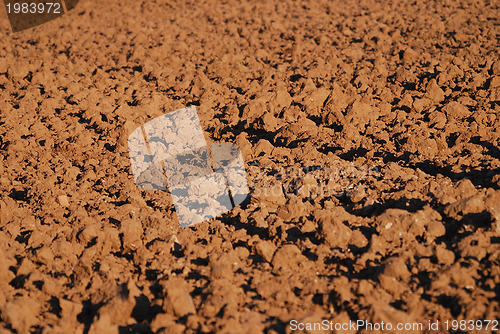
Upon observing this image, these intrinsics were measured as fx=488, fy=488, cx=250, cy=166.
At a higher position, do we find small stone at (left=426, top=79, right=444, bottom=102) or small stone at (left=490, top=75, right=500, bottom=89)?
small stone at (left=490, top=75, right=500, bottom=89)

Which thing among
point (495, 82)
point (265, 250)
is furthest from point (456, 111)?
point (265, 250)

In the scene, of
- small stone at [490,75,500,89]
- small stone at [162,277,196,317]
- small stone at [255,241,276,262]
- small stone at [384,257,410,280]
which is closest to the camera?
small stone at [162,277,196,317]

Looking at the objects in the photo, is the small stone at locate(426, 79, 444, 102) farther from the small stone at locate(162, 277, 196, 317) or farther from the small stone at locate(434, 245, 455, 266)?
the small stone at locate(162, 277, 196, 317)

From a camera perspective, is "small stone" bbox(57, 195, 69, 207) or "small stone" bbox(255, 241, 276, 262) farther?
"small stone" bbox(57, 195, 69, 207)

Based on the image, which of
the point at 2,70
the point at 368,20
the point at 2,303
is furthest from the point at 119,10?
the point at 2,303

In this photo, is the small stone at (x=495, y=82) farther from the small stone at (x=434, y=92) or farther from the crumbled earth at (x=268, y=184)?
the small stone at (x=434, y=92)

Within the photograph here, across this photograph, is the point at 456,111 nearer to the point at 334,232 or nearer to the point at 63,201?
the point at 334,232

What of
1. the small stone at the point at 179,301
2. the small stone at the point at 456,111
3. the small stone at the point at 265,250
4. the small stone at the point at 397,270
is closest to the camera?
the small stone at the point at 179,301

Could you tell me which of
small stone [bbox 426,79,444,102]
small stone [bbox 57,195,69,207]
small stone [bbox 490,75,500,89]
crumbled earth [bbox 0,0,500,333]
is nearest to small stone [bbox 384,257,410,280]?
crumbled earth [bbox 0,0,500,333]

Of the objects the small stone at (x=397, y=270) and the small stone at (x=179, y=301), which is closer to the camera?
the small stone at (x=179, y=301)

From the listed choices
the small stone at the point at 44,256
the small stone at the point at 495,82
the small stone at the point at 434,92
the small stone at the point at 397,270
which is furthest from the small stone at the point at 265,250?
the small stone at the point at 495,82
